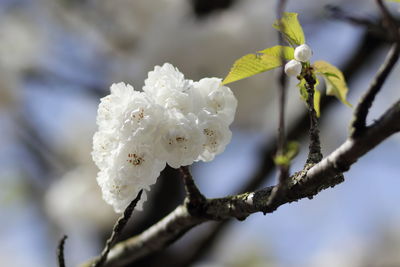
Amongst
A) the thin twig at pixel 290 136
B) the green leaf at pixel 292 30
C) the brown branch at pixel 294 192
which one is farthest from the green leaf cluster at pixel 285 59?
the thin twig at pixel 290 136

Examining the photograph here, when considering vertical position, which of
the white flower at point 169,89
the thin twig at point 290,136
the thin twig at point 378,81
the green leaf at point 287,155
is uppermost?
the white flower at point 169,89

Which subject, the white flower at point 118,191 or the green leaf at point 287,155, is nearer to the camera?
the green leaf at point 287,155

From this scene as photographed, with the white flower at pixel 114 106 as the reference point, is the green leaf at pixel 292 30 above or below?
below

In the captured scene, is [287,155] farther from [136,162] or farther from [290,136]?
[290,136]

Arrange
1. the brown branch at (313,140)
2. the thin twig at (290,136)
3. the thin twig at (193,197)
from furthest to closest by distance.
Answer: the thin twig at (290,136) → the thin twig at (193,197) → the brown branch at (313,140)

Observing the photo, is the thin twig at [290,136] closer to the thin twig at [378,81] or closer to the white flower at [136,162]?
the white flower at [136,162]

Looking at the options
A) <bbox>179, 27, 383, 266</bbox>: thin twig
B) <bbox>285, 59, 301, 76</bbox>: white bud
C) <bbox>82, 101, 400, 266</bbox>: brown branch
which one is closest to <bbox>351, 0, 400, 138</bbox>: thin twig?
<bbox>82, 101, 400, 266</bbox>: brown branch

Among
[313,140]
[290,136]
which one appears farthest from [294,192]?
[290,136]
